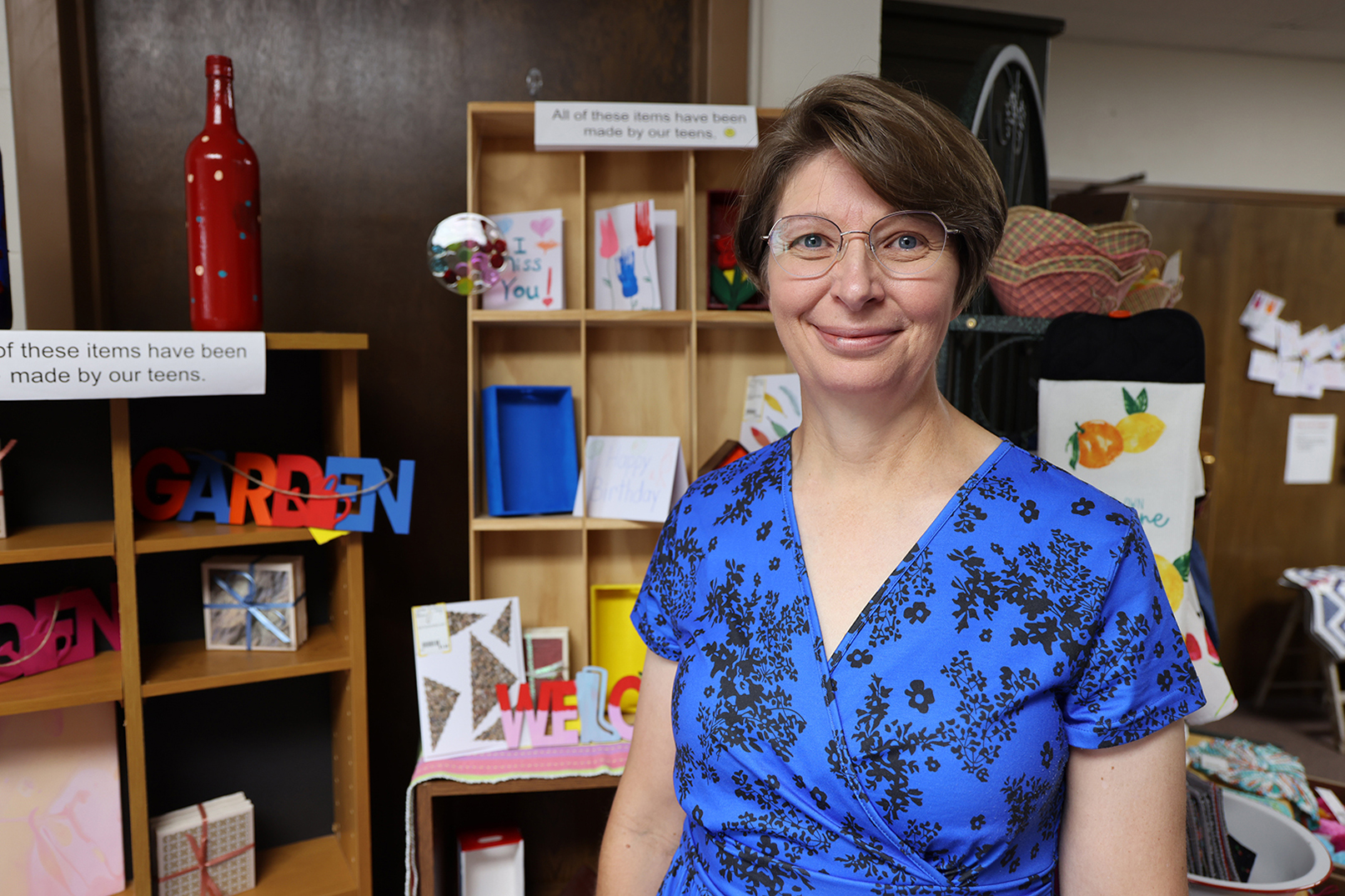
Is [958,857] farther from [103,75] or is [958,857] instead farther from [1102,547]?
[103,75]

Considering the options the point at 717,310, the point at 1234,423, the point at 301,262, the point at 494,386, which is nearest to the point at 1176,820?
the point at 717,310

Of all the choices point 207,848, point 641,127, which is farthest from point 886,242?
point 207,848

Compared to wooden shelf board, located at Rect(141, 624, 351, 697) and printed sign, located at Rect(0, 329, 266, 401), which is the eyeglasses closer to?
printed sign, located at Rect(0, 329, 266, 401)

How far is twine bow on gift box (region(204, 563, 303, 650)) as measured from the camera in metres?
1.80

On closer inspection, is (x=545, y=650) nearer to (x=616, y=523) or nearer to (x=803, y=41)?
(x=616, y=523)

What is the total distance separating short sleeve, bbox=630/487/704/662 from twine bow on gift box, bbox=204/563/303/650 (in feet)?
3.27

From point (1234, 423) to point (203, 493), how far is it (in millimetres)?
4480

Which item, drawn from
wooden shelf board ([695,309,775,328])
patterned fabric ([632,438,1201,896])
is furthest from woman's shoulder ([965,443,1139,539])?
wooden shelf board ([695,309,775,328])

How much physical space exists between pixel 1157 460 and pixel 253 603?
180cm

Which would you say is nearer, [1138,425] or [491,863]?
[1138,425]

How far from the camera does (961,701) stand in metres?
0.88

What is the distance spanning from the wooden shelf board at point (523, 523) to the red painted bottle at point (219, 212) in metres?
0.64

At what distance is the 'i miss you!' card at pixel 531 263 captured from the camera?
200cm

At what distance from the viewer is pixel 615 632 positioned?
2.14 metres
